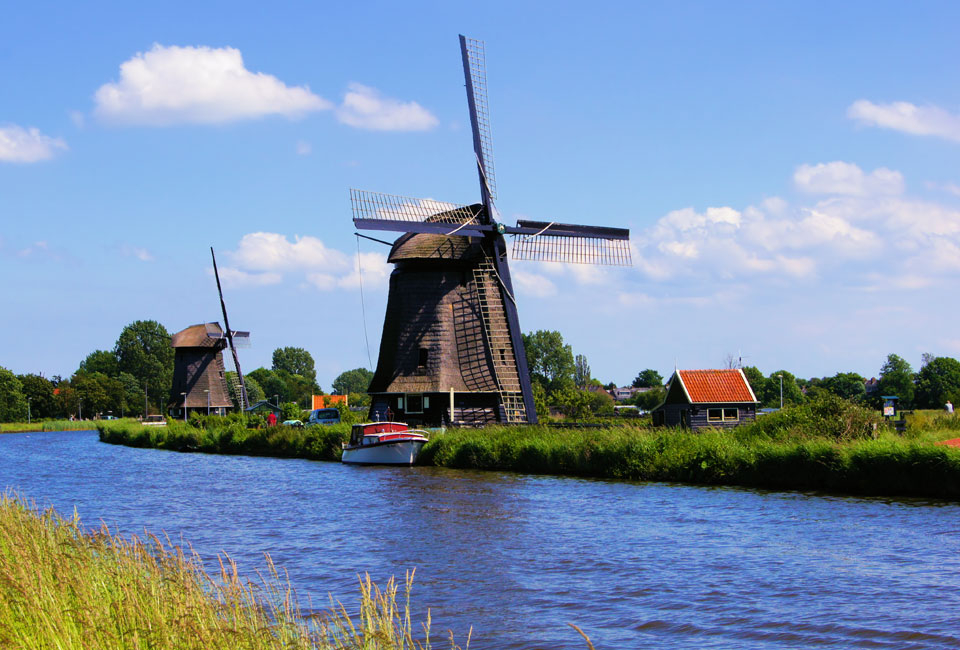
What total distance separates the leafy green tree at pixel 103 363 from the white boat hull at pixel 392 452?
93.1 metres

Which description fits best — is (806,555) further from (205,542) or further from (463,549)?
(205,542)

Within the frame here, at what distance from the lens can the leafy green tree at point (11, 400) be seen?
90.0m

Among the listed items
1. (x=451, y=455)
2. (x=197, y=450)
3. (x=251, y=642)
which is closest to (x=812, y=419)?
(x=451, y=455)

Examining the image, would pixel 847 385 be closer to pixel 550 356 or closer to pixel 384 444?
pixel 550 356

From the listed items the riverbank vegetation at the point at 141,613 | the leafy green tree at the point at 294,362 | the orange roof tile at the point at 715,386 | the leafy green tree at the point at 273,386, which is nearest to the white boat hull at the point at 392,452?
the orange roof tile at the point at 715,386

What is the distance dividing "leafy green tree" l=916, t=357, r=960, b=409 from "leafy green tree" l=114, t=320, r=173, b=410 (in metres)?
79.6

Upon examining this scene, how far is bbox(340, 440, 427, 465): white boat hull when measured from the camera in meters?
27.7

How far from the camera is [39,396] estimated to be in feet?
314

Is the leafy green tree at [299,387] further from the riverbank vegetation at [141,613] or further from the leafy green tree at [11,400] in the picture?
the riverbank vegetation at [141,613]

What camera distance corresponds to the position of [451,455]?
87.1ft

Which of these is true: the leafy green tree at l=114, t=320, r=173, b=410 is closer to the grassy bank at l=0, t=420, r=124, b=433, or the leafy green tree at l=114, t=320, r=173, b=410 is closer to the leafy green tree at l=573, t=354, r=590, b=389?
the grassy bank at l=0, t=420, r=124, b=433

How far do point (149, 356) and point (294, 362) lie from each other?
3351 centimetres

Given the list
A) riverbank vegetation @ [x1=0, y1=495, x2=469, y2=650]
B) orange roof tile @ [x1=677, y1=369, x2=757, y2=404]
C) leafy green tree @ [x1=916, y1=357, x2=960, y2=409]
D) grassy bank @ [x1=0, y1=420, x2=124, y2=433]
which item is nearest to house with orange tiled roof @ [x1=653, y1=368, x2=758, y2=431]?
orange roof tile @ [x1=677, y1=369, x2=757, y2=404]

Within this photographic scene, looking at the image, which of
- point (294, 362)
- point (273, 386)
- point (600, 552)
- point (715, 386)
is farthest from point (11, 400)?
point (600, 552)
